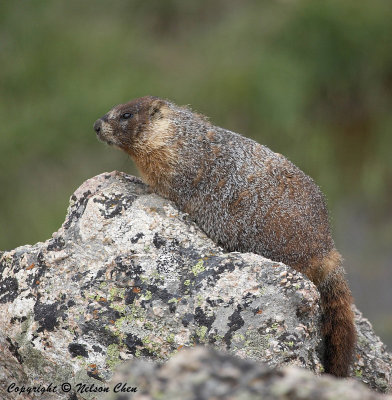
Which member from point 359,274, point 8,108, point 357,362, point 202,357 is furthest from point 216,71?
point 202,357

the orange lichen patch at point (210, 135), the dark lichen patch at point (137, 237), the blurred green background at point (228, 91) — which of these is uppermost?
the blurred green background at point (228, 91)

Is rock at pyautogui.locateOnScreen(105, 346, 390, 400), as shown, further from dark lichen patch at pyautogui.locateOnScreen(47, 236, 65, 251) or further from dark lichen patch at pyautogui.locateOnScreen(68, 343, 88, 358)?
dark lichen patch at pyautogui.locateOnScreen(47, 236, 65, 251)

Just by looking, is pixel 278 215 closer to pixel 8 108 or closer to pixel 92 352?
pixel 92 352

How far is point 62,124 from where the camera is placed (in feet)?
36.9

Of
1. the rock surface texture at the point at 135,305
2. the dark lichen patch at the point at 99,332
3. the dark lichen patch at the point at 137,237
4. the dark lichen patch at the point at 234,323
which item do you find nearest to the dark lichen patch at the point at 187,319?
the rock surface texture at the point at 135,305

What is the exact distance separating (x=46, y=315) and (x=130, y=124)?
6.16 feet

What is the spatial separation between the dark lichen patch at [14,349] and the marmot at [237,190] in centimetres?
163

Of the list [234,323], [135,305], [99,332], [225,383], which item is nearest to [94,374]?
[99,332]

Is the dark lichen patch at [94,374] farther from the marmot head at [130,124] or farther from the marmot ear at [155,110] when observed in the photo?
the marmot ear at [155,110]

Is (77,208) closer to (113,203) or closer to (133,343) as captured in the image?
(113,203)

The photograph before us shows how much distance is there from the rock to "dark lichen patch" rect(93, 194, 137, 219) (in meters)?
2.47

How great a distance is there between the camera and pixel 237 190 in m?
5.48

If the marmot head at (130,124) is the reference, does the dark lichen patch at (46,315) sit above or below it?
below

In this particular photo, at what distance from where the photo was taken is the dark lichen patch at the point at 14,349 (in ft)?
15.0
